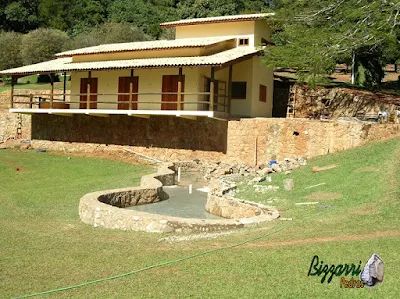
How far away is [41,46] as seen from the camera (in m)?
50.2

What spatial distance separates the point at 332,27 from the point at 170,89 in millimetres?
8558

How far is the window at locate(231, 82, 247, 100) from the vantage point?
2720 cm

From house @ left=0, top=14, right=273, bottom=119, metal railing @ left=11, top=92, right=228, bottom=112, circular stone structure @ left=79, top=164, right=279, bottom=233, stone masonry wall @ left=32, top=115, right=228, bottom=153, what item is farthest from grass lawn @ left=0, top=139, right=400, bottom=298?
house @ left=0, top=14, right=273, bottom=119

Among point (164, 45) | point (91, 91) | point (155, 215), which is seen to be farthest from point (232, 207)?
point (91, 91)

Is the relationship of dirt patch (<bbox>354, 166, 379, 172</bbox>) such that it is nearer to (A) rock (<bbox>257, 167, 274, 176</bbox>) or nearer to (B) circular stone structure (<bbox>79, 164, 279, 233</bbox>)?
(B) circular stone structure (<bbox>79, 164, 279, 233</bbox>)

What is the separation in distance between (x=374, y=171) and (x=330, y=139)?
611cm

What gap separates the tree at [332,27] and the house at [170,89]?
239cm

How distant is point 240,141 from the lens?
969 inches

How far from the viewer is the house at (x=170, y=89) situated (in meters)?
25.2

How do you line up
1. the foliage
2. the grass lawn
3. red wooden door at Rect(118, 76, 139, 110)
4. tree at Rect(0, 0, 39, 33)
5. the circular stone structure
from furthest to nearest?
tree at Rect(0, 0, 39, 33), the foliage, red wooden door at Rect(118, 76, 139, 110), the circular stone structure, the grass lawn

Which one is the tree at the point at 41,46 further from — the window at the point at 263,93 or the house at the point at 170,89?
the window at the point at 263,93

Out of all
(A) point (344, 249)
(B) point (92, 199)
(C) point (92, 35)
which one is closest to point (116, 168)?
(B) point (92, 199)

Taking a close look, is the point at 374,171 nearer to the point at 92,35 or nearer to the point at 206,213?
the point at 206,213

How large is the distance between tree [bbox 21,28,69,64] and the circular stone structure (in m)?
35.0
